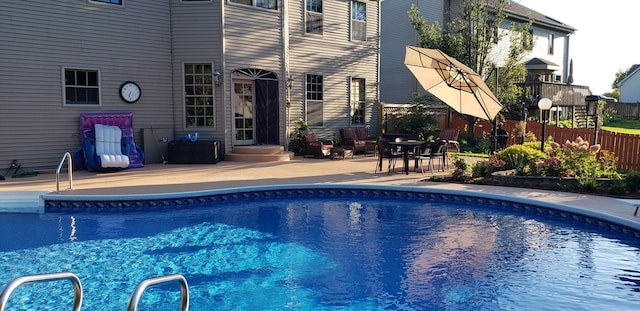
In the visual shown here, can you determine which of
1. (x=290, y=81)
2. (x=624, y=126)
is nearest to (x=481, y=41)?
(x=290, y=81)

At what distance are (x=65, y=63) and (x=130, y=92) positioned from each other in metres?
1.73

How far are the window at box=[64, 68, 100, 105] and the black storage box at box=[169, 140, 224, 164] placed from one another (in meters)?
2.37

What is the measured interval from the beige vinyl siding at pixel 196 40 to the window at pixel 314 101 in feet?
11.6

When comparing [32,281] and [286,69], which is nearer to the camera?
[32,281]

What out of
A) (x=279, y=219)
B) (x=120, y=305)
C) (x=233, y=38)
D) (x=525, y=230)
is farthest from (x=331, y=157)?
(x=120, y=305)

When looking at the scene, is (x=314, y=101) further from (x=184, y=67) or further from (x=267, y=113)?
(x=184, y=67)

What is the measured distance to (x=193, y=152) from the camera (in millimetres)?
13227

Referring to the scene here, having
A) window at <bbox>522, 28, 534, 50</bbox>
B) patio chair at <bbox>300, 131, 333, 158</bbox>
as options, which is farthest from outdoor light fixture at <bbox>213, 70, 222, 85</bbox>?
window at <bbox>522, 28, 534, 50</bbox>

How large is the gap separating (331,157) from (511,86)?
8545mm

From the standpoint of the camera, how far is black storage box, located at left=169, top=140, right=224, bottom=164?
1320 centimetres

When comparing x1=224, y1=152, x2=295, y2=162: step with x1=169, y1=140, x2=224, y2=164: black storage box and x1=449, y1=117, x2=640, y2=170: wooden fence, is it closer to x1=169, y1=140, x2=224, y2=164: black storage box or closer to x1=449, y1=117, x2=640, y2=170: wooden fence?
x1=169, y1=140, x2=224, y2=164: black storage box

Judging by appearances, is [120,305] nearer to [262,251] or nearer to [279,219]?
[262,251]

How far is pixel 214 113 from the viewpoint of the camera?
13.9m

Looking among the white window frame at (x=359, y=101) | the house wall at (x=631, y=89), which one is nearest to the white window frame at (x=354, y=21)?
the white window frame at (x=359, y=101)
